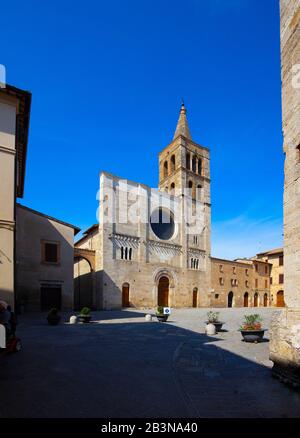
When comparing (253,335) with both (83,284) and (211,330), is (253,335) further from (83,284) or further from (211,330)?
(83,284)

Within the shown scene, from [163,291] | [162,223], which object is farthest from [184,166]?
[163,291]

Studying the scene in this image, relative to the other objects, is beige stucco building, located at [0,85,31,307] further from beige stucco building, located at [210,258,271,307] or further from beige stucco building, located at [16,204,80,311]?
beige stucco building, located at [210,258,271,307]

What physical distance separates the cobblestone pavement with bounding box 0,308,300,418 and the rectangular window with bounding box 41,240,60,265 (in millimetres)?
15488

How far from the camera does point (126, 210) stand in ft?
110

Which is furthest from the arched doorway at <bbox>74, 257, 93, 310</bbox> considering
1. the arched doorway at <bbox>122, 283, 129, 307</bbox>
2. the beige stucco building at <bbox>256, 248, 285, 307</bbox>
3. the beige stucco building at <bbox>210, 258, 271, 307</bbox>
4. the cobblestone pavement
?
the beige stucco building at <bbox>256, 248, 285, 307</bbox>

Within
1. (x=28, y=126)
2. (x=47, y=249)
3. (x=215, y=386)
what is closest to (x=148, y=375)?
(x=215, y=386)

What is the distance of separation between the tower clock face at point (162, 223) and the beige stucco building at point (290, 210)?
31.1 m

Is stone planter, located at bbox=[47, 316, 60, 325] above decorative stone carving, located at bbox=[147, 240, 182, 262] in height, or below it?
below

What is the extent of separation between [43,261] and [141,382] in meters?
20.4

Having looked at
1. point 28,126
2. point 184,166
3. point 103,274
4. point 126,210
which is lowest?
point 103,274

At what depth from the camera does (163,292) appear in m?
35.8

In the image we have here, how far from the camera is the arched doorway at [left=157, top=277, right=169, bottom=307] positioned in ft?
116

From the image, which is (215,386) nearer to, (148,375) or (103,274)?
(148,375)

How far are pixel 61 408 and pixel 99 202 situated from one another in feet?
91.4
